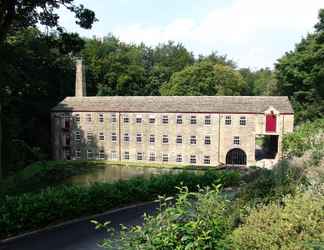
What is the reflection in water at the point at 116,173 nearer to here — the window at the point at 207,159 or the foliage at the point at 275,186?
the window at the point at 207,159

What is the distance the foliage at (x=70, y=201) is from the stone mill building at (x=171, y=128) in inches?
839

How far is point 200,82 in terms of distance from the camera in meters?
57.7

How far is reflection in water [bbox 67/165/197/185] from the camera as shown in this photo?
101 feet


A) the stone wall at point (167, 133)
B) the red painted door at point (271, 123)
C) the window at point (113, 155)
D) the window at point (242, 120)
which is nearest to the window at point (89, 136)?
the stone wall at point (167, 133)

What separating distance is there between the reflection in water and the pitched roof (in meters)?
7.25

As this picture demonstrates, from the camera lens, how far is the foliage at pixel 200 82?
188 feet

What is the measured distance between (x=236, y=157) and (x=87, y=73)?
30374mm

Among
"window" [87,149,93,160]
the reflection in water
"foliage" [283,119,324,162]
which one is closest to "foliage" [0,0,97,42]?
"foliage" [283,119,324,162]

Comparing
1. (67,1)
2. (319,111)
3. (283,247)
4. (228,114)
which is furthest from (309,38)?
(283,247)

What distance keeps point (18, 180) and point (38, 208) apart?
351 inches

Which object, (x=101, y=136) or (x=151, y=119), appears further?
(x=101, y=136)

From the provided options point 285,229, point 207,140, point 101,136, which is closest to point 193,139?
point 207,140

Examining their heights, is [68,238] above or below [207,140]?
below

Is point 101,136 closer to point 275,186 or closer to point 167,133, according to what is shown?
point 167,133
